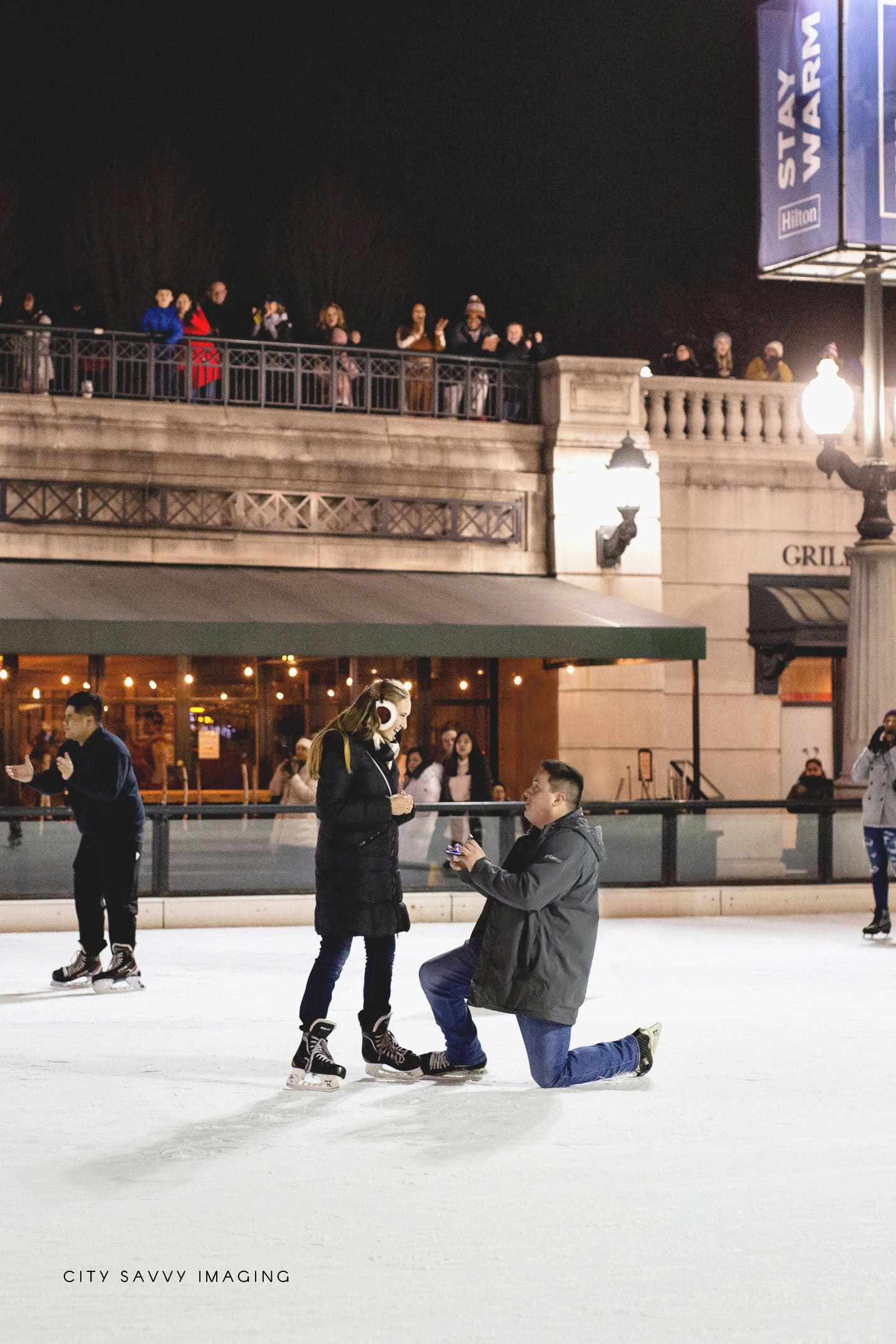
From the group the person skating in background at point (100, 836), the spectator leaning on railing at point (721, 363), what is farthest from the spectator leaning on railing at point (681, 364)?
the person skating in background at point (100, 836)

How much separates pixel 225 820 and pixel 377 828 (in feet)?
24.7

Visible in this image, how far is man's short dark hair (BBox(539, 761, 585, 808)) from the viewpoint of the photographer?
776 centimetres

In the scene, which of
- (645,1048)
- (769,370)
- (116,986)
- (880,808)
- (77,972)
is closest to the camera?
(645,1048)

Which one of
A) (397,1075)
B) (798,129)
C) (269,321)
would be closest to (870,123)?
(798,129)

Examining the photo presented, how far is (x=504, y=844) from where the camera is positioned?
15883mm

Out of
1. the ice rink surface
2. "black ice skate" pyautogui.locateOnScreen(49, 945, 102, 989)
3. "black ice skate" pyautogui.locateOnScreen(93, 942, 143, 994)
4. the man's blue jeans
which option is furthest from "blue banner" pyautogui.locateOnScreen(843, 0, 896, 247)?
the man's blue jeans

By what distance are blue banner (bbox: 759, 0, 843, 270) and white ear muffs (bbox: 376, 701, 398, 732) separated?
864cm

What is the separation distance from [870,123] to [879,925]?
6.60 meters

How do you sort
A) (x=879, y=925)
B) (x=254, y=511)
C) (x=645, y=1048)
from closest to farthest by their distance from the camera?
(x=645, y=1048)
(x=879, y=925)
(x=254, y=511)

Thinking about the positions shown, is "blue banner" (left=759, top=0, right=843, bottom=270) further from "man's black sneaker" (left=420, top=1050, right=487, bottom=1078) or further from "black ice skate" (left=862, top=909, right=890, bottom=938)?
"man's black sneaker" (left=420, top=1050, right=487, bottom=1078)

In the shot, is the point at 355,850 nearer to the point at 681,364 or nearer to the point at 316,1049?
the point at 316,1049

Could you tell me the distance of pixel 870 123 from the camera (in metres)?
15.3

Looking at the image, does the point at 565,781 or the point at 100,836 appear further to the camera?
the point at 100,836

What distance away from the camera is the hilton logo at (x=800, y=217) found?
610 inches
